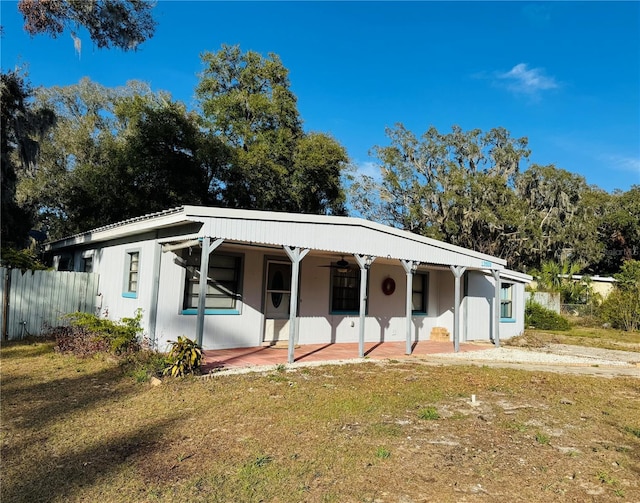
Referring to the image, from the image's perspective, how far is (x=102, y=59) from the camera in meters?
10.9

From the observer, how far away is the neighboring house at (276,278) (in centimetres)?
823

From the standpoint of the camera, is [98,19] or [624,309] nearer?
[98,19]

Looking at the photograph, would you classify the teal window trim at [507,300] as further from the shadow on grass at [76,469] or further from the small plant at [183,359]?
the shadow on grass at [76,469]

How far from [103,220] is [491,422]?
17.1 meters

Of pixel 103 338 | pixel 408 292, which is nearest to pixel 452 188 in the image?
pixel 408 292

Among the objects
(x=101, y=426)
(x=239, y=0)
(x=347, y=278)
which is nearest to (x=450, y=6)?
(x=239, y=0)

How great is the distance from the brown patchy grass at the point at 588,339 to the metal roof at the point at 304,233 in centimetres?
296

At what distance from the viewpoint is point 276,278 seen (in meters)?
10.5

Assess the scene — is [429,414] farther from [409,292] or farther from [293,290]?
[409,292]

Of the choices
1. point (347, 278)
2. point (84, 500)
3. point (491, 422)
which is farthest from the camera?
point (347, 278)

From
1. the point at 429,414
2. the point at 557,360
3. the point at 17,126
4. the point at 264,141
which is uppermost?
the point at 264,141

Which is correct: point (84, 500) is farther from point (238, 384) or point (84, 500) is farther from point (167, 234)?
point (167, 234)

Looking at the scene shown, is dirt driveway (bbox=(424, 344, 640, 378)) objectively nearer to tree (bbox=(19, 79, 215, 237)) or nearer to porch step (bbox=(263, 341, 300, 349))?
porch step (bbox=(263, 341, 300, 349))

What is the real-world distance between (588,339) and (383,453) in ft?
46.1
